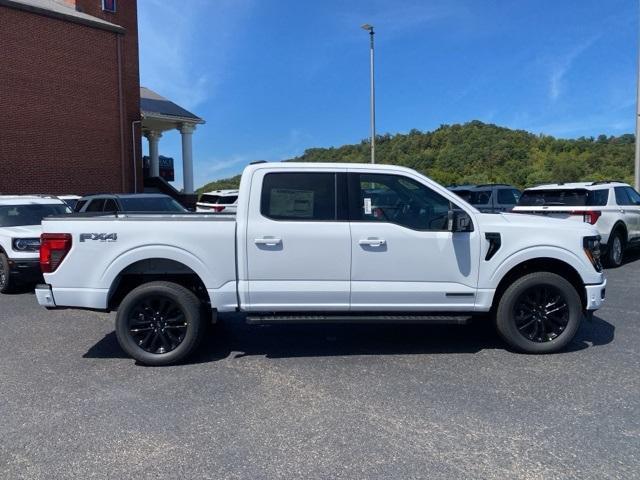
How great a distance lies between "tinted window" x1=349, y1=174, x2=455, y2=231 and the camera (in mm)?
5160

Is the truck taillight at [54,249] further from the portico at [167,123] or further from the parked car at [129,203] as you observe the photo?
the portico at [167,123]

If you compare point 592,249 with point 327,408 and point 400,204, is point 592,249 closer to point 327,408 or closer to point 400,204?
point 400,204

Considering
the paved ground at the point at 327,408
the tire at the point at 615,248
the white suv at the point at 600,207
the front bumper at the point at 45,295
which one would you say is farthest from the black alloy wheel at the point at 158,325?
the tire at the point at 615,248

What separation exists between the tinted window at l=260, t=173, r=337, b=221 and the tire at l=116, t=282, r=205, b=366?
3.80ft

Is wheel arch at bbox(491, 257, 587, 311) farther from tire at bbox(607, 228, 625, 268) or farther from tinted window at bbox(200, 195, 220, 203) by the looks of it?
tinted window at bbox(200, 195, 220, 203)

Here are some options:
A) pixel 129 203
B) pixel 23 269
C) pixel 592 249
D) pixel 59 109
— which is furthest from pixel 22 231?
pixel 59 109

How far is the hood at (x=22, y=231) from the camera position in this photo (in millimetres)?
8891

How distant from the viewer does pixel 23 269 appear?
29.0 feet

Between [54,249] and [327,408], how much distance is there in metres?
3.00

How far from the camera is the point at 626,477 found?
3.06 metres

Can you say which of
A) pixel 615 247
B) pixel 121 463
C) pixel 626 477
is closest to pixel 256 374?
pixel 121 463

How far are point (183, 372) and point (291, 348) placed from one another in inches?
47.7

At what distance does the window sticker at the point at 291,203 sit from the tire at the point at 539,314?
2113 mm

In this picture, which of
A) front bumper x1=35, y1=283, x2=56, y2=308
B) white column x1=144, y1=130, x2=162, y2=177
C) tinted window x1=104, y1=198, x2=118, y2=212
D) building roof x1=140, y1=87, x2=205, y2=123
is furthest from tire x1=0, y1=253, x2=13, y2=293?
white column x1=144, y1=130, x2=162, y2=177
